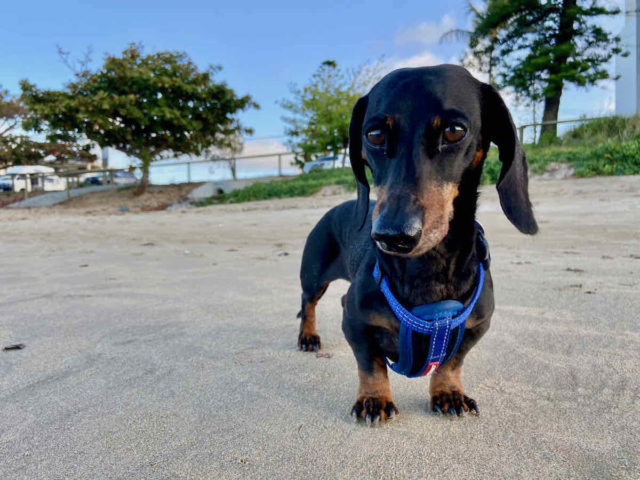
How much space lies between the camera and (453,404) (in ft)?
5.67

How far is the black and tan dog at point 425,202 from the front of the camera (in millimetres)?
1341

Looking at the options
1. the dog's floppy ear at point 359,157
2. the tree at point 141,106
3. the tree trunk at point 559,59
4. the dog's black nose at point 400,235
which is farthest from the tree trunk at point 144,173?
the dog's black nose at point 400,235

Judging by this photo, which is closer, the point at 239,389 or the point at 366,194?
the point at 366,194

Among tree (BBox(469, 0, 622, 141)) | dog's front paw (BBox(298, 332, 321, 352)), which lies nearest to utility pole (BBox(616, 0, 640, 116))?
tree (BBox(469, 0, 622, 141))

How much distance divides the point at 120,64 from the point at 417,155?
19.8 m

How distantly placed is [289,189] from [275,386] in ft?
43.6

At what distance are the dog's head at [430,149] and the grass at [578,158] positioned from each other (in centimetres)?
580

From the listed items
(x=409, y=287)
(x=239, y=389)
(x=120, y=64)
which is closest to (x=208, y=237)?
(x=239, y=389)

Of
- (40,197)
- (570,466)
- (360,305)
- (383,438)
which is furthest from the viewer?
(40,197)

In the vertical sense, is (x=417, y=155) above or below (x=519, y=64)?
below

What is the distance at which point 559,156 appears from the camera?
→ 11406 mm

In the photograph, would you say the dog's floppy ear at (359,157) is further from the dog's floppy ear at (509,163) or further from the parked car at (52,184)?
the parked car at (52,184)

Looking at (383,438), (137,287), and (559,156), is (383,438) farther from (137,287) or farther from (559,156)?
(559,156)

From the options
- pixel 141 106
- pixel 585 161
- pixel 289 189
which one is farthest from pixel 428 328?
pixel 141 106
